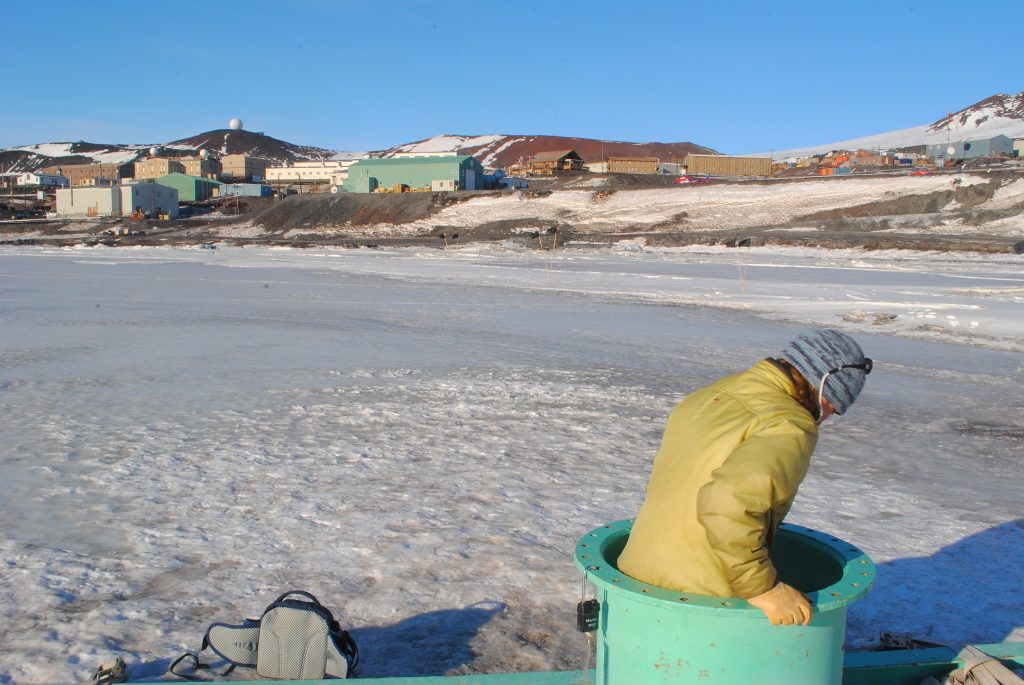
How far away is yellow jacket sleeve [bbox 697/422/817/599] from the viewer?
229 cm

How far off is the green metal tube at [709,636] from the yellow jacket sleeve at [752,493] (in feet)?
0.59

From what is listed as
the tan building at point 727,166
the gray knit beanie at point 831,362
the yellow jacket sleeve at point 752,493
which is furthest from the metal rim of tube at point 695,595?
the tan building at point 727,166

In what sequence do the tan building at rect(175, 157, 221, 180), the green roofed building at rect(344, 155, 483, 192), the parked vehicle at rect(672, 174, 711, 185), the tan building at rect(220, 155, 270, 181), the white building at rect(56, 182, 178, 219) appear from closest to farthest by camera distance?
the parked vehicle at rect(672, 174, 711, 185)
the green roofed building at rect(344, 155, 483, 192)
the white building at rect(56, 182, 178, 219)
the tan building at rect(175, 157, 221, 180)
the tan building at rect(220, 155, 270, 181)

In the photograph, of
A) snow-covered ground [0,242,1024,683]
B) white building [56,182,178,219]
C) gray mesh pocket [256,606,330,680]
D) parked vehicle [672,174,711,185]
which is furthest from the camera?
white building [56,182,178,219]

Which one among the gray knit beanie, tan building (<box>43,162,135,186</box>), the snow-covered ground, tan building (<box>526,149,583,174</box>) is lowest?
the snow-covered ground

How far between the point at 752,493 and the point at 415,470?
4151 mm

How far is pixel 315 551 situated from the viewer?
15.5 ft

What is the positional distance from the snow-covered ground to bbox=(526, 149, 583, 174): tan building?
82.9m

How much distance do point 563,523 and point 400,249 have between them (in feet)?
125

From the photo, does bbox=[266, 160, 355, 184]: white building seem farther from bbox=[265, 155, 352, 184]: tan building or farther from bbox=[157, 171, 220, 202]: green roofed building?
bbox=[157, 171, 220, 202]: green roofed building

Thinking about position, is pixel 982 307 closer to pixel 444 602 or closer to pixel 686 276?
pixel 686 276

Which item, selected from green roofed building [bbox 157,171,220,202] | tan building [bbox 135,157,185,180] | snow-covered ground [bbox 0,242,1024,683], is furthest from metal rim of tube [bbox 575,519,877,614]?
tan building [bbox 135,157,185,180]

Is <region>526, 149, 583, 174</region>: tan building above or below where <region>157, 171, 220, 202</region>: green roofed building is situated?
above

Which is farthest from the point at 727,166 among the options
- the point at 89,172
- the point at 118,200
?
the point at 89,172
